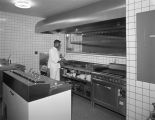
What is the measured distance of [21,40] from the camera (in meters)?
4.00

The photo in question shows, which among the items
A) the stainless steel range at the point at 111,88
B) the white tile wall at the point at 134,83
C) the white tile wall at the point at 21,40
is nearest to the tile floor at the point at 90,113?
the stainless steel range at the point at 111,88

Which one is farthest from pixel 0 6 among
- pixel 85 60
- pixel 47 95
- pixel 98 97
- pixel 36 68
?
pixel 98 97

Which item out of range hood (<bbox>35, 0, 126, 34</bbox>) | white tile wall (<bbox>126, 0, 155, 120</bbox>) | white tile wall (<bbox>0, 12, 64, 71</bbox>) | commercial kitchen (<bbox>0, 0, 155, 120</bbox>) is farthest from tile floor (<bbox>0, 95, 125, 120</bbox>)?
white tile wall (<bbox>0, 12, 64, 71</bbox>)

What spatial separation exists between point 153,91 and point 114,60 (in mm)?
1638

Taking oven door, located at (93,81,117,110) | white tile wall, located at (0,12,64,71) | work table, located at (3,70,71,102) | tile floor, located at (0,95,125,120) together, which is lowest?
tile floor, located at (0,95,125,120)

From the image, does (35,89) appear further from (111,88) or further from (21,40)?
(21,40)

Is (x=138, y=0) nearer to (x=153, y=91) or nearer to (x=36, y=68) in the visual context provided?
(x=153, y=91)

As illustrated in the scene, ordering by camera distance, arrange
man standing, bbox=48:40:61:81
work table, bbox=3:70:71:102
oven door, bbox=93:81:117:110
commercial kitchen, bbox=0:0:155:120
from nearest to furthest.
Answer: work table, bbox=3:70:71:102, commercial kitchen, bbox=0:0:155:120, oven door, bbox=93:81:117:110, man standing, bbox=48:40:61:81

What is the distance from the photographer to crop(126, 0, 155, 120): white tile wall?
1.57 m

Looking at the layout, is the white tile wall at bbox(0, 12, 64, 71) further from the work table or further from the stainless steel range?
the work table

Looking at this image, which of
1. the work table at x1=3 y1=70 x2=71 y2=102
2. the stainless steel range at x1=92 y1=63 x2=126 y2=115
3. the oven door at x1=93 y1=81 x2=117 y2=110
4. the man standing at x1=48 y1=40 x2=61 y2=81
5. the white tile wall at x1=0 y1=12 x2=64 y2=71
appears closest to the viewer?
the work table at x1=3 y1=70 x2=71 y2=102

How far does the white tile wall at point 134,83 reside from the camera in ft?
5.16

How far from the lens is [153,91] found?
1.54 metres

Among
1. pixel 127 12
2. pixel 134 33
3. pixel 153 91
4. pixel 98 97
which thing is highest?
pixel 127 12
